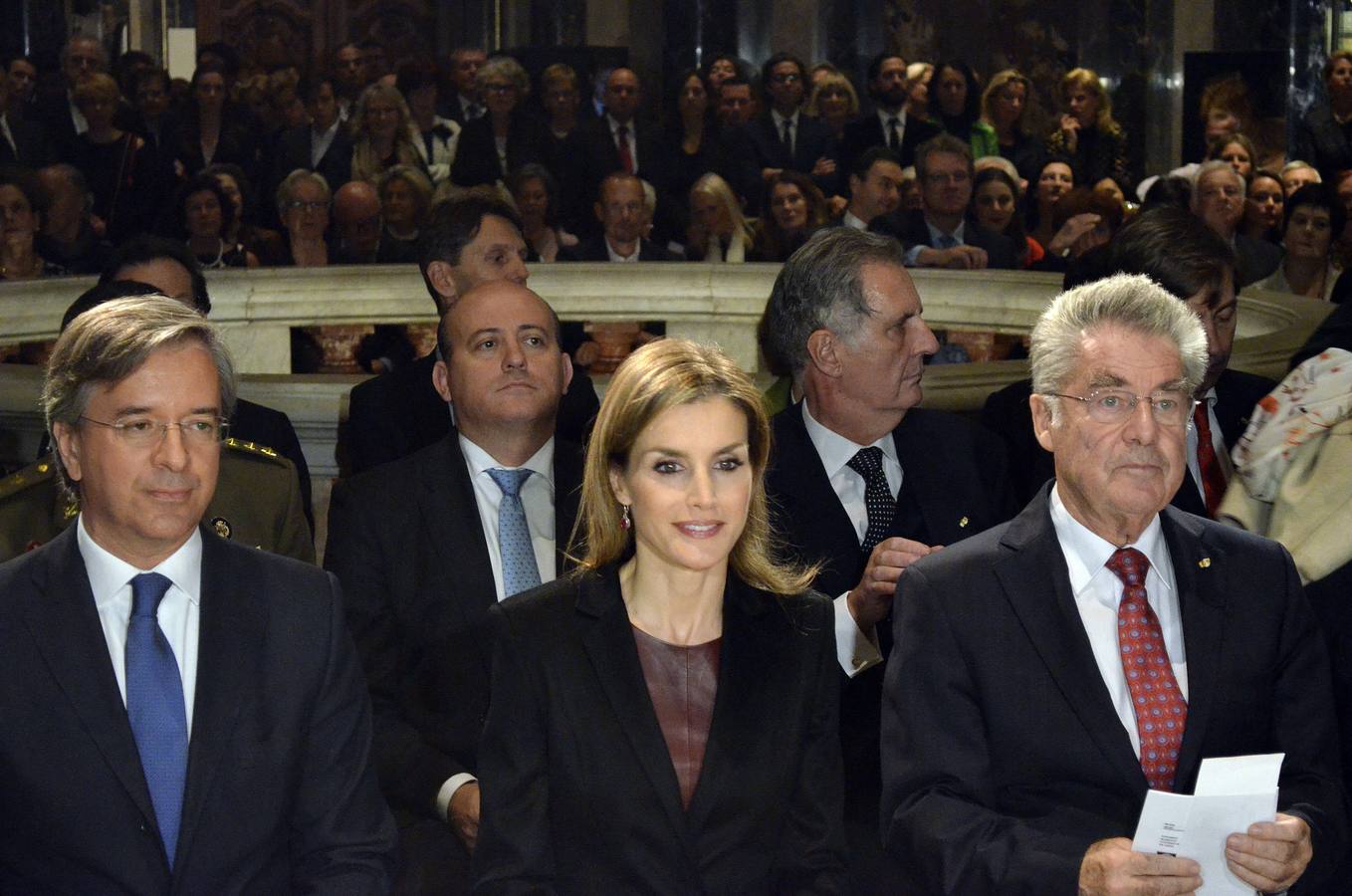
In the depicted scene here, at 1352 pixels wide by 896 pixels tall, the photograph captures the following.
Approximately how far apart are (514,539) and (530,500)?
112 mm

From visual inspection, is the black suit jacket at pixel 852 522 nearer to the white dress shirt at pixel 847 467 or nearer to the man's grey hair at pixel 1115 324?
the white dress shirt at pixel 847 467

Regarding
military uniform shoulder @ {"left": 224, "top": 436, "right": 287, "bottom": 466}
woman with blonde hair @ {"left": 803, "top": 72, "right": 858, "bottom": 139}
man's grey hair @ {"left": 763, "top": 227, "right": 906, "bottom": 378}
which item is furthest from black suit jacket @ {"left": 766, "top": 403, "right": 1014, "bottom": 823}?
woman with blonde hair @ {"left": 803, "top": 72, "right": 858, "bottom": 139}

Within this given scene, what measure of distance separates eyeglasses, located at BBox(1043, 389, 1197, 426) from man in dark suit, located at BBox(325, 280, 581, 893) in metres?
1.24

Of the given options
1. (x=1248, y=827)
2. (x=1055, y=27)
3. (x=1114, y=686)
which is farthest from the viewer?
(x=1055, y=27)

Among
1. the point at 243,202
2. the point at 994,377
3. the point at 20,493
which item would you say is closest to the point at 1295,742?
Result: the point at 994,377

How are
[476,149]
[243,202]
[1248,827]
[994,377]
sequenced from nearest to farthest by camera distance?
[1248,827]
[994,377]
[243,202]
[476,149]

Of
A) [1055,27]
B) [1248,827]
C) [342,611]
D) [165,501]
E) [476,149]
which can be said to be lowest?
[1248,827]

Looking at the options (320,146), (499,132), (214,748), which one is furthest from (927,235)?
(214,748)

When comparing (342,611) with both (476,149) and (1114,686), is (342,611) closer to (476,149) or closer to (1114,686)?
(1114,686)

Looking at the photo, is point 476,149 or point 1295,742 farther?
point 476,149

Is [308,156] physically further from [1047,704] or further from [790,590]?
[1047,704]

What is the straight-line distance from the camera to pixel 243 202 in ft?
31.7

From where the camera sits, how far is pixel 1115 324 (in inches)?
114

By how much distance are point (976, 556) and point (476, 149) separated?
328 inches
